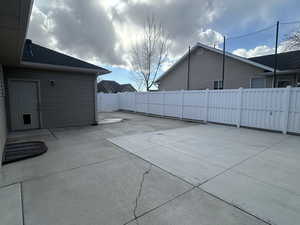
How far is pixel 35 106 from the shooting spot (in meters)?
7.20

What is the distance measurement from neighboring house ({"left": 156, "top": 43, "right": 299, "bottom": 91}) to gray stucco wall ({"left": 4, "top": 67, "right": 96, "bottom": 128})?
9312 millimetres

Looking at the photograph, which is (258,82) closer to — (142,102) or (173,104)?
(173,104)

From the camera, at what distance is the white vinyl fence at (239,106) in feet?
20.5

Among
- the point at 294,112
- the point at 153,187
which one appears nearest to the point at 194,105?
the point at 294,112

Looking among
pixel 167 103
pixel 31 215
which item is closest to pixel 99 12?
pixel 167 103

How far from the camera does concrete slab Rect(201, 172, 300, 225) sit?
1.93 metres

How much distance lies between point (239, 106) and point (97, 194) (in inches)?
299

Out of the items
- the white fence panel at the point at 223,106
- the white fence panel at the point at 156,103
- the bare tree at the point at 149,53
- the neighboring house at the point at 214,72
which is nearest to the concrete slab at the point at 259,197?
the white fence panel at the point at 223,106

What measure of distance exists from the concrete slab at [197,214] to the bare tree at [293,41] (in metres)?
13.0

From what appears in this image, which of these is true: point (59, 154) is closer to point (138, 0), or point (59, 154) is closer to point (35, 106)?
point (35, 106)

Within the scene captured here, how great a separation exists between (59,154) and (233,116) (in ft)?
25.6

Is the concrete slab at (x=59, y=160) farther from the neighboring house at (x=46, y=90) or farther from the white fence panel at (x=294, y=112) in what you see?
the white fence panel at (x=294, y=112)

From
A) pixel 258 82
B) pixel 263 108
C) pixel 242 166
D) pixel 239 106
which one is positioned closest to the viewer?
pixel 242 166

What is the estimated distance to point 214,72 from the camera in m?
12.9
